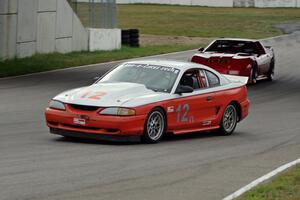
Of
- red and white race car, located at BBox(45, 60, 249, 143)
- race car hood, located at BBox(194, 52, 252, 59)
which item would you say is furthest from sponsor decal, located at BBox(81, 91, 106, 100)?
race car hood, located at BBox(194, 52, 252, 59)

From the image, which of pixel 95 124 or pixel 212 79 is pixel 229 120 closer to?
pixel 212 79

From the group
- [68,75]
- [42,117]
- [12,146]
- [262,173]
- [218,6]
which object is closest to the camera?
[262,173]

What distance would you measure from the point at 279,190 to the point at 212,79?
655cm

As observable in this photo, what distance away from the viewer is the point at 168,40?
4638cm

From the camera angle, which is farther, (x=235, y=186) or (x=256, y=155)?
(x=256, y=155)

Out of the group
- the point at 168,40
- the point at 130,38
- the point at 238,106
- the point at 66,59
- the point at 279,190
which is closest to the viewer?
the point at 279,190

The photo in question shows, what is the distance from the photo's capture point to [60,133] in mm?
13609

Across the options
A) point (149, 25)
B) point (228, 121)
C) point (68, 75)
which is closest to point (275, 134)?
point (228, 121)

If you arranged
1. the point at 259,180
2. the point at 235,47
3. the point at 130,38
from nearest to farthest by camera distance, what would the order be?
the point at 259,180 → the point at 235,47 → the point at 130,38

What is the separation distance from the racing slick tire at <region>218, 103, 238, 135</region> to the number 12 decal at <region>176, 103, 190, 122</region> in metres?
1.35

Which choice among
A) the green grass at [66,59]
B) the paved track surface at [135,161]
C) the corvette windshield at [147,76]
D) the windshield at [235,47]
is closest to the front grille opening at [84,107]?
the paved track surface at [135,161]

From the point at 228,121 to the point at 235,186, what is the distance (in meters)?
6.18

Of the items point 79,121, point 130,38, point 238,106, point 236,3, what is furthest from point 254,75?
point 236,3

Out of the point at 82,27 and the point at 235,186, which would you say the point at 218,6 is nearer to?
the point at 82,27
